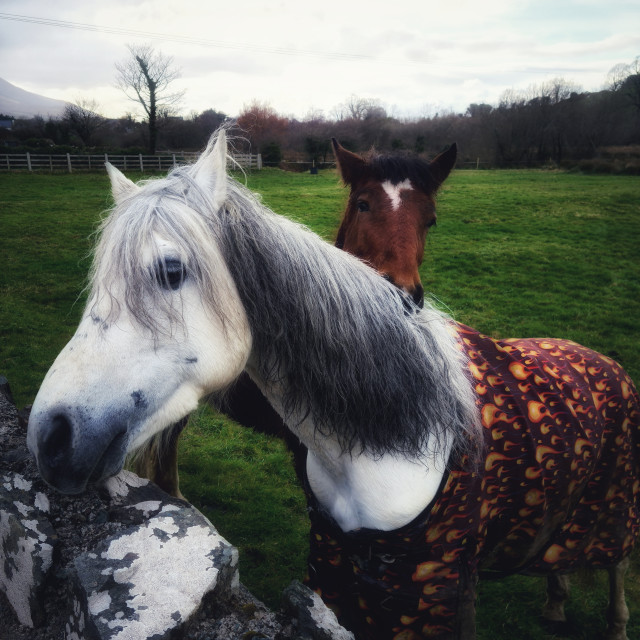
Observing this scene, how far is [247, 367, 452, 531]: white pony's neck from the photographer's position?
1.61 metres

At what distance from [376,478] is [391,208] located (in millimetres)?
2549

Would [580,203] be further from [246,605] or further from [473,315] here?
[246,605]

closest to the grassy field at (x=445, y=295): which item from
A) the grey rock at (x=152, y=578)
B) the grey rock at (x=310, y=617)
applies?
the grey rock at (x=152, y=578)

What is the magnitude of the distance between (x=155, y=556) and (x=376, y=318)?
40.4 inches

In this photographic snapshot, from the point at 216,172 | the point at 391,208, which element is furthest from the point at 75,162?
the point at 216,172

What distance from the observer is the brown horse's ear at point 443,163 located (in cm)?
406

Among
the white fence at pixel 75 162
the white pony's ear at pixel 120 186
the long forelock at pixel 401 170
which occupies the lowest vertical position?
the white pony's ear at pixel 120 186

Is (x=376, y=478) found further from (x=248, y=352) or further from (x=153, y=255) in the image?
(x=153, y=255)

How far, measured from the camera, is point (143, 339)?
127cm

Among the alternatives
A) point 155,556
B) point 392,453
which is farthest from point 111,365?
point 392,453

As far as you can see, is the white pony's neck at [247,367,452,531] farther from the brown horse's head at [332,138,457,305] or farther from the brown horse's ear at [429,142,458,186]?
the brown horse's ear at [429,142,458,186]

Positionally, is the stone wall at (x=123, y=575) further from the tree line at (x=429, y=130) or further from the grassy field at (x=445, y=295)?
the tree line at (x=429, y=130)

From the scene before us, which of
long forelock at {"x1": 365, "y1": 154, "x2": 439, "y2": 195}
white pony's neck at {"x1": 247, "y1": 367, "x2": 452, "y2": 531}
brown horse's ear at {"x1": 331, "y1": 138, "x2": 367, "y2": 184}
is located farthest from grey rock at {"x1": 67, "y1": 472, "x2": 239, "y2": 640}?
brown horse's ear at {"x1": 331, "y1": 138, "x2": 367, "y2": 184}

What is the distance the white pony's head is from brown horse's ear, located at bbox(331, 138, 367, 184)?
9.14 ft
